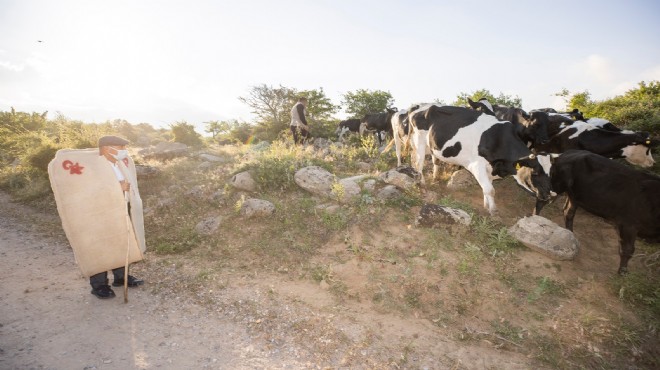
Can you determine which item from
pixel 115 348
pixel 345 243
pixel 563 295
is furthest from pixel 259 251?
pixel 563 295

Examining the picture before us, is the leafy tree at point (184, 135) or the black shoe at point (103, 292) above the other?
the leafy tree at point (184, 135)

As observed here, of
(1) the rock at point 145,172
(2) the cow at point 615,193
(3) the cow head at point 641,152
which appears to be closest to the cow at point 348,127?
(1) the rock at point 145,172

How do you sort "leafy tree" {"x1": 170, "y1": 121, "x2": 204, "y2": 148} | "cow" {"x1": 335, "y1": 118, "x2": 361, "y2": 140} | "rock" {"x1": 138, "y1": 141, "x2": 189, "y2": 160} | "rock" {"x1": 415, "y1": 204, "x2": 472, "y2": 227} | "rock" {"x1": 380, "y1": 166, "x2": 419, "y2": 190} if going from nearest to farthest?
"rock" {"x1": 415, "y1": 204, "x2": 472, "y2": 227}
"rock" {"x1": 380, "y1": 166, "x2": 419, "y2": 190}
"rock" {"x1": 138, "y1": 141, "x2": 189, "y2": 160}
"leafy tree" {"x1": 170, "y1": 121, "x2": 204, "y2": 148}
"cow" {"x1": 335, "y1": 118, "x2": 361, "y2": 140}

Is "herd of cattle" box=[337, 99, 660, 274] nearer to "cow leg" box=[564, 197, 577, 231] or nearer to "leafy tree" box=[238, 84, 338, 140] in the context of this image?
"cow leg" box=[564, 197, 577, 231]

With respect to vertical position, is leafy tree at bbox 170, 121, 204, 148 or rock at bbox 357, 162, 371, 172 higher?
leafy tree at bbox 170, 121, 204, 148

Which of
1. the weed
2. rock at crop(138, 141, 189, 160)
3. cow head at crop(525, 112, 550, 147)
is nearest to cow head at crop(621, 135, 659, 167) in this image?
cow head at crop(525, 112, 550, 147)

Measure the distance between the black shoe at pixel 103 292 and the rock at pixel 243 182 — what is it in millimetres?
3863

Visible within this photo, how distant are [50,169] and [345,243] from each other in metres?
4.62

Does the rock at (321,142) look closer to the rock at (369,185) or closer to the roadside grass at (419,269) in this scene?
the roadside grass at (419,269)

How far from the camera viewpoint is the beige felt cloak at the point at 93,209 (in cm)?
412

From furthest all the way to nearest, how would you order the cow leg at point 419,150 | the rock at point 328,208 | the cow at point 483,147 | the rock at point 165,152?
the rock at point 165,152 → the cow leg at point 419,150 → the rock at point 328,208 → the cow at point 483,147

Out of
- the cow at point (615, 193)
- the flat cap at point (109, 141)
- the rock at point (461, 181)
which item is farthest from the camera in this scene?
the rock at point (461, 181)

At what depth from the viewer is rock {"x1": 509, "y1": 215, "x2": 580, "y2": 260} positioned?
510cm

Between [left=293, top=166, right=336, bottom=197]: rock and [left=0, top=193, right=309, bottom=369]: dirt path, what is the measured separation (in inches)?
156
